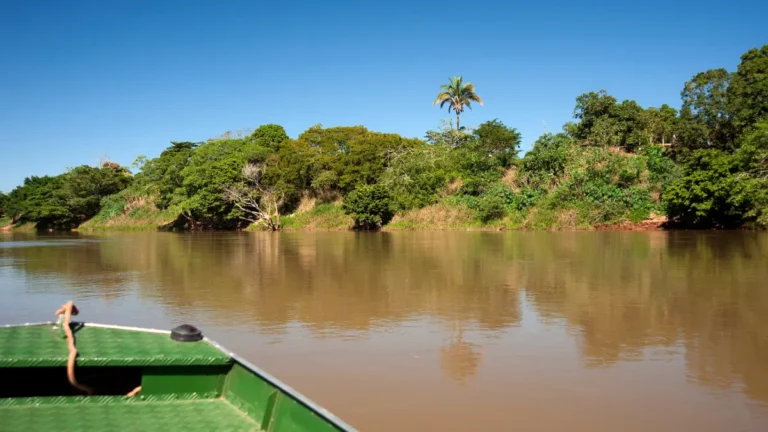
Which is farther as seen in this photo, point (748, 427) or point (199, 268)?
point (199, 268)

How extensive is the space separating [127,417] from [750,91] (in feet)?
95.9

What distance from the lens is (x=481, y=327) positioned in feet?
20.9

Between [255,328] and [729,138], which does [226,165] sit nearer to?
[729,138]

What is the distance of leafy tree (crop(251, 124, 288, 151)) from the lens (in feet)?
137

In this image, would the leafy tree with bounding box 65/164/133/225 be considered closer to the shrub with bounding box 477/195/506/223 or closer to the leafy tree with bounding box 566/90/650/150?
the shrub with bounding box 477/195/506/223

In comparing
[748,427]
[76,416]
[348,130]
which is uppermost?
[348,130]

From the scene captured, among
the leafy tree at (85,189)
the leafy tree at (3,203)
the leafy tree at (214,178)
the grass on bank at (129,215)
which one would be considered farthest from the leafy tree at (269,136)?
the leafy tree at (3,203)

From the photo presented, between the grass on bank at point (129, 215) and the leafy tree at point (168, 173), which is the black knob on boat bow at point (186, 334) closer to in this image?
the leafy tree at point (168, 173)

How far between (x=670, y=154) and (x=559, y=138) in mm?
5511

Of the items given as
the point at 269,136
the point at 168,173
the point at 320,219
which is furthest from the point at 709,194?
the point at 168,173

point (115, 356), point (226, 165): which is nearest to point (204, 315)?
point (115, 356)

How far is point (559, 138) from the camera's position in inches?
1193

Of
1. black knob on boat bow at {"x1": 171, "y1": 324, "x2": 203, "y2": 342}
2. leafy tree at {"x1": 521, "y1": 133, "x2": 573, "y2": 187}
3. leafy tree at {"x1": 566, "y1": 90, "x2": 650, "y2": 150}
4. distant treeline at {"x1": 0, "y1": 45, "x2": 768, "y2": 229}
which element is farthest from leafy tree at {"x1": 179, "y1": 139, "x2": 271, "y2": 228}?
black knob on boat bow at {"x1": 171, "y1": 324, "x2": 203, "y2": 342}

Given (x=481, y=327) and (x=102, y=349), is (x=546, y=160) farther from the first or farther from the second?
(x=102, y=349)
